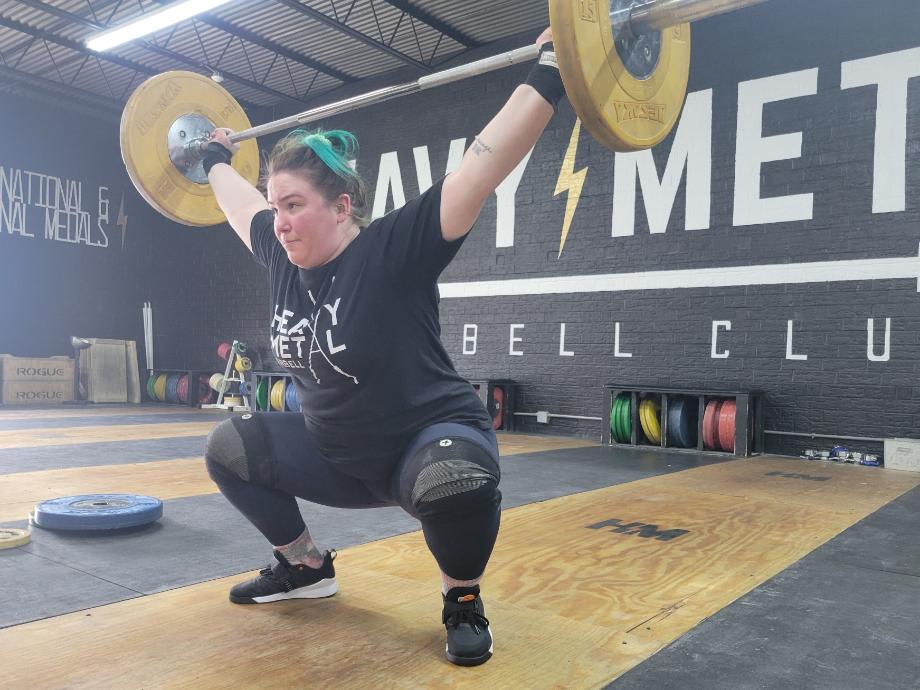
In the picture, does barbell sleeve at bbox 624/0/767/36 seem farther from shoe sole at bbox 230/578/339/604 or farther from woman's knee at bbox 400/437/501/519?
shoe sole at bbox 230/578/339/604

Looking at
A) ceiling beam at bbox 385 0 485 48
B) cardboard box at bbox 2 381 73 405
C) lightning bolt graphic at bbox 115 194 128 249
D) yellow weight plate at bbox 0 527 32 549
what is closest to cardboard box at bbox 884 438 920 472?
yellow weight plate at bbox 0 527 32 549

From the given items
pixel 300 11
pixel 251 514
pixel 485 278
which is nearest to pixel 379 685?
pixel 251 514

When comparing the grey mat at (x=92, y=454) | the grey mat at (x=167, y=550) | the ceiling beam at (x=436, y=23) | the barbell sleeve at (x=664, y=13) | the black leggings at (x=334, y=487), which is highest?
the ceiling beam at (x=436, y=23)

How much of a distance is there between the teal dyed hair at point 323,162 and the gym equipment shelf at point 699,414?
377 centimetres

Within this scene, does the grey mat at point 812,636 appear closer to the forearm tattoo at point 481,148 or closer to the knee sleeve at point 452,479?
the knee sleeve at point 452,479

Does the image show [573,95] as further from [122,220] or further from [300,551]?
[122,220]

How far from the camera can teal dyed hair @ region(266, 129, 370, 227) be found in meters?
1.45

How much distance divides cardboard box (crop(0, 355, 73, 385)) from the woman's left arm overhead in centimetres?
767

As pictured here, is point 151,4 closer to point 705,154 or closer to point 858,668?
point 705,154

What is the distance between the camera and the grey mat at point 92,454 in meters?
3.51

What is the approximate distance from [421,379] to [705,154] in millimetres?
4343

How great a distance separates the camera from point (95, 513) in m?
2.20

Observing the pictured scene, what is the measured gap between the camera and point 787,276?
478cm

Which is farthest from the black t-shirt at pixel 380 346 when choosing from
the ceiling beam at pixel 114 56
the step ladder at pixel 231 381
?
the step ladder at pixel 231 381
